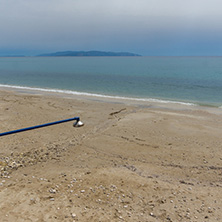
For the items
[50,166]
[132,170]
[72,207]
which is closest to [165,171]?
[132,170]

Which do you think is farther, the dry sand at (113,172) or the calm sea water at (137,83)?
the calm sea water at (137,83)

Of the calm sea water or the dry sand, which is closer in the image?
the dry sand

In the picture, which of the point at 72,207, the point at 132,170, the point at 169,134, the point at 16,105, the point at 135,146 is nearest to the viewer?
the point at 72,207

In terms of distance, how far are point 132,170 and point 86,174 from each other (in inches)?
60.7

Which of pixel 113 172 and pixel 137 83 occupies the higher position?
pixel 137 83

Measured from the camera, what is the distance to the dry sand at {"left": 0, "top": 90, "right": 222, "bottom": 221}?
5156 millimetres

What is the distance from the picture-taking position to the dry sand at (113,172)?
516 centimetres

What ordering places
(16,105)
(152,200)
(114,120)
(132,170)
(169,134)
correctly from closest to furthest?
(152,200) < (132,170) < (169,134) < (114,120) < (16,105)

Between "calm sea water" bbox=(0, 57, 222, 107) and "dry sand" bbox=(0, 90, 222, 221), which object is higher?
"calm sea water" bbox=(0, 57, 222, 107)

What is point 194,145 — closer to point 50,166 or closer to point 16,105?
point 50,166

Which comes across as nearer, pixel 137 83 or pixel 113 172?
pixel 113 172

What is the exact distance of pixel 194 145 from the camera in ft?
30.8

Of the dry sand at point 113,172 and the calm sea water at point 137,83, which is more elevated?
the calm sea water at point 137,83

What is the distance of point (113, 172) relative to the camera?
6906mm
